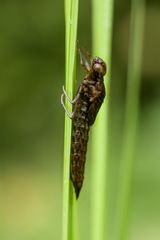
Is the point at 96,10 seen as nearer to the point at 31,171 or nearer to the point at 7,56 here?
the point at 31,171

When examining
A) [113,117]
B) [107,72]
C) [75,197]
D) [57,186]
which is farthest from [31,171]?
[75,197]

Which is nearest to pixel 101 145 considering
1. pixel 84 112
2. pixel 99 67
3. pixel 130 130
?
pixel 130 130

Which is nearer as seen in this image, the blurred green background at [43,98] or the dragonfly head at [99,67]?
the dragonfly head at [99,67]

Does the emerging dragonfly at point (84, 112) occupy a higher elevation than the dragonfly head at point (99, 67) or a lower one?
lower

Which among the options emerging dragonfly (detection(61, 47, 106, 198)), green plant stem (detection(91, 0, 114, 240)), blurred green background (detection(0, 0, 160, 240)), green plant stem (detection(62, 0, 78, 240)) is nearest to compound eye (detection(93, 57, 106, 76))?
emerging dragonfly (detection(61, 47, 106, 198))

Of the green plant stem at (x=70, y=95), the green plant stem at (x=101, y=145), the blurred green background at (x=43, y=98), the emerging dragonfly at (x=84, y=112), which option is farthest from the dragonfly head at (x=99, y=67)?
A: the blurred green background at (x=43, y=98)

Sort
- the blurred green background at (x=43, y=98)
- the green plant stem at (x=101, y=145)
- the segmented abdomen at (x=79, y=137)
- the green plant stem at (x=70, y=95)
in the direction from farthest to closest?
the blurred green background at (x=43, y=98) < the segmented abdomen at (x=79, y=137) < the green plant stem at (x=101, y=145) < the green plant stem at (x=70, y=95)

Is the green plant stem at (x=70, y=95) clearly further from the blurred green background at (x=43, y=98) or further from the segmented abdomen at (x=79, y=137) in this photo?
the blurred green background at (x=43, y=98)

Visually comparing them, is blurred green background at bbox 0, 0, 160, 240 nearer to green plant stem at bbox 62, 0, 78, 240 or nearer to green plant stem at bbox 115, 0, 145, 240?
green plant stem at bbox 115, 0, 145, 240
